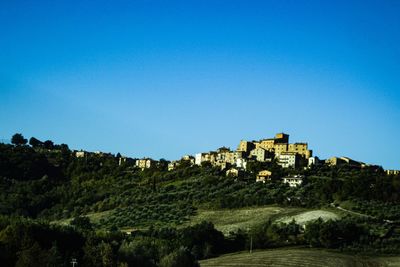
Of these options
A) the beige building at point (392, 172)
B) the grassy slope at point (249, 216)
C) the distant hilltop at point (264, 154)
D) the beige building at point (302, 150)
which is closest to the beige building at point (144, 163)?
the distant hilltop at point (264, 154)

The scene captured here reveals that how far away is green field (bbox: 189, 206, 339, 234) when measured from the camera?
7100 cm

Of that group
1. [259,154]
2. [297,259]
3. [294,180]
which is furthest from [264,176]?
[297,259]

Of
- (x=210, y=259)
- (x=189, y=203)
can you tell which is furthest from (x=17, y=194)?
(x=210, y=259)

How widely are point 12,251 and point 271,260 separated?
22.0 m

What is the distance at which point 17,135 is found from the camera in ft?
516

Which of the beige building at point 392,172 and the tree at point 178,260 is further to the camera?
the beige building at point 392,172

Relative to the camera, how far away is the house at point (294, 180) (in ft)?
331

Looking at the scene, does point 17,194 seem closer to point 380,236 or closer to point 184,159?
point 184,159

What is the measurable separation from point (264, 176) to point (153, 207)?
2725 cm

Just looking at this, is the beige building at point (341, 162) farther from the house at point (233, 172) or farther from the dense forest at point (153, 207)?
the house at point (233, 172)

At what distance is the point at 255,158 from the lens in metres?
137

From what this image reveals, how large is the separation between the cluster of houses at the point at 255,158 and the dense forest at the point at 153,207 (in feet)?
11.6

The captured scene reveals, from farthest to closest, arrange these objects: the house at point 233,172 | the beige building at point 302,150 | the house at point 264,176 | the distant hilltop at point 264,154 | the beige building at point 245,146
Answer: the beige building at point 245,146, the beige building at point 302,150, the distant hilltop at point 264,154, the house at point 233,172, the house at point 264,176

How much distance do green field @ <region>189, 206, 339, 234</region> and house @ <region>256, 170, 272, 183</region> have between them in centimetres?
2543
